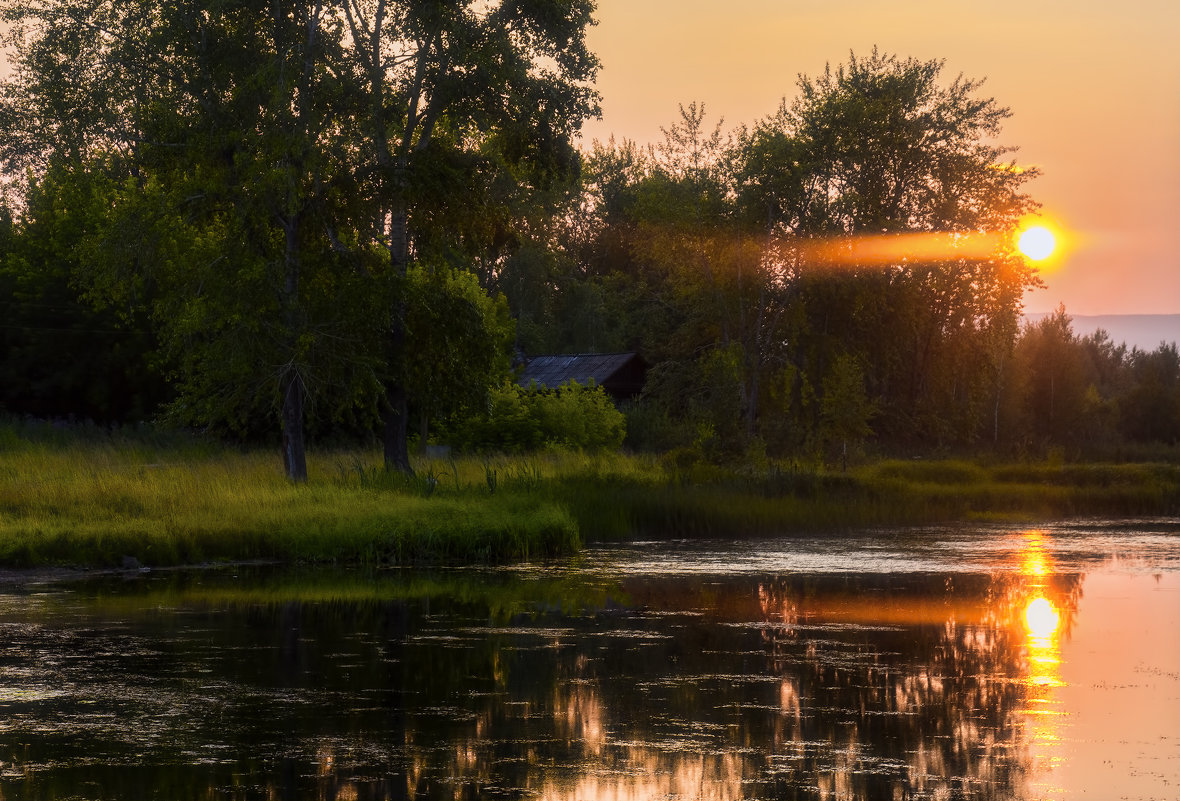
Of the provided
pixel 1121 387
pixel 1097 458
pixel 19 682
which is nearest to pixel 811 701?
pixel 19 682

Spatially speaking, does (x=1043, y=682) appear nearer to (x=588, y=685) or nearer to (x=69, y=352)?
(x=588, y=685)

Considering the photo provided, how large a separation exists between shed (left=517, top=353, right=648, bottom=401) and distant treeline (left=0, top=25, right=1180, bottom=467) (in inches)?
A: 57.9

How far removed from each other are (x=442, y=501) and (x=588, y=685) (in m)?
14.2

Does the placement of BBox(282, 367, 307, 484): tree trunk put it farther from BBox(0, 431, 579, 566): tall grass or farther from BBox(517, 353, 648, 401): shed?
BBox(517, 353, 648, 401): shed

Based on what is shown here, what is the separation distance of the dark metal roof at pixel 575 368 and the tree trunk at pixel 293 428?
2553 centimetres

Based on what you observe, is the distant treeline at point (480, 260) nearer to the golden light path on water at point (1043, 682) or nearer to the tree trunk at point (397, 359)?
the tree trunk at point (397, 359)

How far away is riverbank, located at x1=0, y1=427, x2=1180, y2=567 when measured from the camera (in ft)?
79.8

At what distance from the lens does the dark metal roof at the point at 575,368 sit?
59.8 metres

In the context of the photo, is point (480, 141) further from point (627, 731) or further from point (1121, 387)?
Answer: point (1121, 387)

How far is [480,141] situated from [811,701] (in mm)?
26584

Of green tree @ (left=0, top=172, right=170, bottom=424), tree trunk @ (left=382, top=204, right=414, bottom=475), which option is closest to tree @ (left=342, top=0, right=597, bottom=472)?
tree trunk @ (left=382, top=204, right=414, bottom=475)

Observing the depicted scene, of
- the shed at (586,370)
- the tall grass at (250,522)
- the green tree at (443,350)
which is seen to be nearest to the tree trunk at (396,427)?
the green tree at (443,350)

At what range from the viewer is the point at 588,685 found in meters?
13.5

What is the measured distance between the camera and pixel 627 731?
11.5 metres
